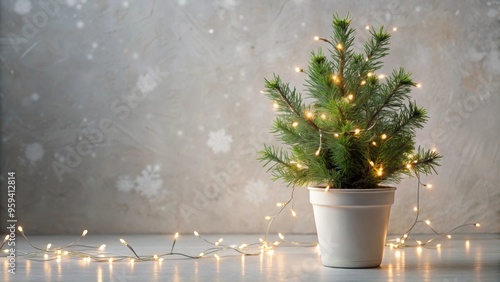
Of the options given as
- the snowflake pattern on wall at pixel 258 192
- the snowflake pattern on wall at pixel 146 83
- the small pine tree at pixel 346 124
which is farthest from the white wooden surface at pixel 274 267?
the snowflake pattern on wall at pixel 146 83

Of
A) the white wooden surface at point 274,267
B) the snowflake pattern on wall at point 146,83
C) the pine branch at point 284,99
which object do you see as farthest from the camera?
the snowflake pattern on wall at point 146,83

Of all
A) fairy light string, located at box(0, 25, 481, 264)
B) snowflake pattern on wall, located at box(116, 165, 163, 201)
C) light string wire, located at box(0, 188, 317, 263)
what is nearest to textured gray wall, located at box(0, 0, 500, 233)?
snowflake pattern on wall, located at box(116, 165, 163, 201)

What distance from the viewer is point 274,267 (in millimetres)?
1908

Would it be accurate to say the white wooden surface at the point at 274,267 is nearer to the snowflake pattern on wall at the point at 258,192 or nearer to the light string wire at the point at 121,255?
the light string wire at the point at 121,255

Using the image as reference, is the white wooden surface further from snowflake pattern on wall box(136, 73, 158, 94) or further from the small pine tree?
snowflake pattern on wall box(136, 73, 158, 94)

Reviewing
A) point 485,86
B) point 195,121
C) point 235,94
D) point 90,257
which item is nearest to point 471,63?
point 485,86

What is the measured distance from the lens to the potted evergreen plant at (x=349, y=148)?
185 cm

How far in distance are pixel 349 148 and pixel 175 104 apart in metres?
1.05

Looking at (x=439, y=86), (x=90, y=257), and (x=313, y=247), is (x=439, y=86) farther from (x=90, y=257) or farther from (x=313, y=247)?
(x=90, y=257)

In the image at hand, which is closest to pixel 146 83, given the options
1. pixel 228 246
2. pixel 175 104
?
pixel 175 104

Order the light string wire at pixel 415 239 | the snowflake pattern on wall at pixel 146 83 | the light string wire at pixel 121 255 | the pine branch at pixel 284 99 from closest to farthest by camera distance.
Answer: the pine branch at pixel 284 99, the light string wire at pixel 121 255, the light string wire at pixel 415 239, the snowflake pattern on wall at pixel 146 83

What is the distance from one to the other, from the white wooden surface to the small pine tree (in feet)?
0.86

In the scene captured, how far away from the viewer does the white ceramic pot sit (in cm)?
185

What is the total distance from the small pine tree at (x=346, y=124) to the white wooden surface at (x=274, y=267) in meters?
0.26
